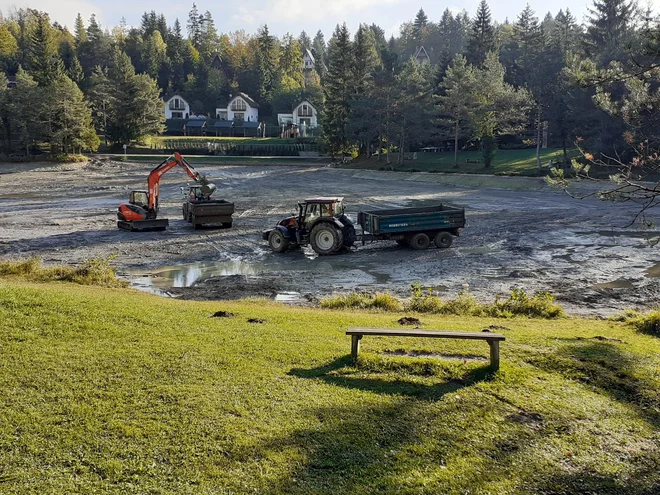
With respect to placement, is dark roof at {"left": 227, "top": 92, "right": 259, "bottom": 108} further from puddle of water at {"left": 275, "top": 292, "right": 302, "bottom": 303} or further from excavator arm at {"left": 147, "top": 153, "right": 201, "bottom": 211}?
puddle of water at {"left": 275, "top": 292, "right": 302, "bottom": 303}

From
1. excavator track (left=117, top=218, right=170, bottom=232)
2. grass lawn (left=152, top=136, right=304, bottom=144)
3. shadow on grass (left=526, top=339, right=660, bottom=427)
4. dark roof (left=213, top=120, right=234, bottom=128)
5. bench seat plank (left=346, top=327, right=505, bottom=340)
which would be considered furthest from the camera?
dark roof (left=213, top=120, right=234, bottom=128)

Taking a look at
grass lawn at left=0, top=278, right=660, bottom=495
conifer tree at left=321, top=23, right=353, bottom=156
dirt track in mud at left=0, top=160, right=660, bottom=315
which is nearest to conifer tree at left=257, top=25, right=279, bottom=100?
conifer tree at left=321, top=23, right=353, bottom=156

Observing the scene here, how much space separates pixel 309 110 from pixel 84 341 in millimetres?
112793

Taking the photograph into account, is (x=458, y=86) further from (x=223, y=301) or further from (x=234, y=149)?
(x=223, y=301)

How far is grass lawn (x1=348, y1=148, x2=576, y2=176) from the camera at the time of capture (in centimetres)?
5789

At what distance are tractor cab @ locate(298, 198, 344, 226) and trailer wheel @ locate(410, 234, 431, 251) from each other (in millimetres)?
3006

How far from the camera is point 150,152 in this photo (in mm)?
91312

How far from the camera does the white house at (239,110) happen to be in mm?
119438

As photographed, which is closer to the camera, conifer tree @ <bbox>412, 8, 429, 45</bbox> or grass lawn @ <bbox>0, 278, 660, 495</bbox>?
grass lawn @ <bbox>0, 278, 660, 495</bbox>

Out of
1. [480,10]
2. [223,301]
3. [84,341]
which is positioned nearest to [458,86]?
[480,10]

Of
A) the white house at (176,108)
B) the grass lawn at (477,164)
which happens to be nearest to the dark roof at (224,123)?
the white house at (176,108)

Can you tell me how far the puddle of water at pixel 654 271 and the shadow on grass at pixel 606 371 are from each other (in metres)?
10.6

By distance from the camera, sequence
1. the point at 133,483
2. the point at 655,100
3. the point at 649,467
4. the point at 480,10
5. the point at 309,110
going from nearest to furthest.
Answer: the point at 133,483 → the point at 649,467 → the point at 655,100 → the point at 480,10 → the point at 309,110

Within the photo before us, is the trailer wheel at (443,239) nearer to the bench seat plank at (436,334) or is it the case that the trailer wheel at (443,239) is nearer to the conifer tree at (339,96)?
the bench seat plank at (436,334)
